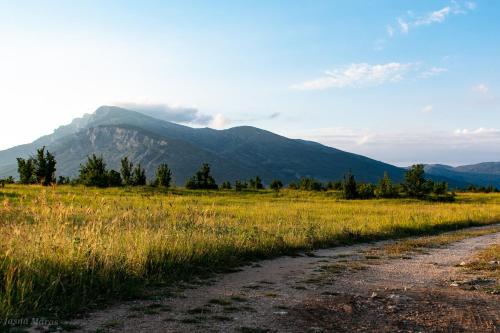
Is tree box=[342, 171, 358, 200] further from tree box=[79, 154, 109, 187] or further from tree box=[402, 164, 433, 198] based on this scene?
tree box=[79, 154, 109, 187]

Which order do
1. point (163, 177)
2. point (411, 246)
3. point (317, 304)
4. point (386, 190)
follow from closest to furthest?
point (317, 304)
point (411, 246)
point (386, 190)
point (163, 177)

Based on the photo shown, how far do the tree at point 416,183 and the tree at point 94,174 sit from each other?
42.8 m

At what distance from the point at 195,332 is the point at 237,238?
781cm

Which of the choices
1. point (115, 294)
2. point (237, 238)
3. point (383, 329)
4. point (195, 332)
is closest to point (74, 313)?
point (115, 294)

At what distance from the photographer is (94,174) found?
5588cm

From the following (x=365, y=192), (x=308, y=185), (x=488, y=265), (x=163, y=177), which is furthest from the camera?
(x=308, y=185)

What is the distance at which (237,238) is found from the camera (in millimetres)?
14523

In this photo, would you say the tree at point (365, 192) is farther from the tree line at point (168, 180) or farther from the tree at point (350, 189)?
the tree at point (350, 189)

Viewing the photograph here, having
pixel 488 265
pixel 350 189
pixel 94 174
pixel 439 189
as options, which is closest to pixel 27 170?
pixel 94 174

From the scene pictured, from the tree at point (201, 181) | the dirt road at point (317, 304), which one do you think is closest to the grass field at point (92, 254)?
the dirt road at point (317, 304)

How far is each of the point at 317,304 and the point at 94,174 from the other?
51730mm

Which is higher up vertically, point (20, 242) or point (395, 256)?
point (20, 242)

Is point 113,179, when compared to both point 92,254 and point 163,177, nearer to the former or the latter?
point 163,177

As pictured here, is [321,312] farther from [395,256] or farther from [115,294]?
[395,256]
